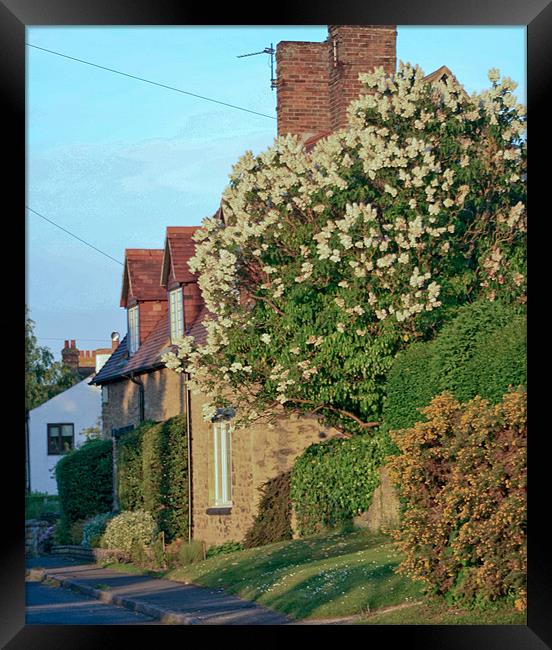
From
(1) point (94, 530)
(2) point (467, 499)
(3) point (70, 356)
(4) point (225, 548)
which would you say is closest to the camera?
(2) point (467, 499)

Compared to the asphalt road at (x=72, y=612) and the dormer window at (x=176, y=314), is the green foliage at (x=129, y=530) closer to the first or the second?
the dormer window at (x=176, y=314)

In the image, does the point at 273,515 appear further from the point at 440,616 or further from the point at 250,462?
the point at 440,616

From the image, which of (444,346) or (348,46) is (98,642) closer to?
(444,346)

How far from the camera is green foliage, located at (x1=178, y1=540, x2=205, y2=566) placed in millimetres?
24672

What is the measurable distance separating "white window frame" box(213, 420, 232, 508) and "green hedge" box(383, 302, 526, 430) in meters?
7.38

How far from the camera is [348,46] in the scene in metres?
25.6

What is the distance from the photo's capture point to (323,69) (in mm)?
27203

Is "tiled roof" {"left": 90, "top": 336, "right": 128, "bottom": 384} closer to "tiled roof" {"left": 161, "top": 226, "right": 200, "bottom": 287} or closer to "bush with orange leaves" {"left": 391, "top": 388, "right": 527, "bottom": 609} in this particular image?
"tiled roof" {"left": 161, "top": 226, "right": 200, "bottom": 287}

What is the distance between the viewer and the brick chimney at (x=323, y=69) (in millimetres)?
25641

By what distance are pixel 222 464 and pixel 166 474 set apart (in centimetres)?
208

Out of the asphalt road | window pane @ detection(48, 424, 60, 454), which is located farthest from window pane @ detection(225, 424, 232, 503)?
window pane @ detection(48, 424, 60, 454)

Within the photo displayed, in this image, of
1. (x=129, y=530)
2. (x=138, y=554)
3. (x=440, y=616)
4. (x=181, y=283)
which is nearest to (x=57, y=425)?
(x=181, y=283)

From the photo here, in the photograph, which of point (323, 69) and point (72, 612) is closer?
point (72, 612)

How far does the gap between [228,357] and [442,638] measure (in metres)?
10.5
